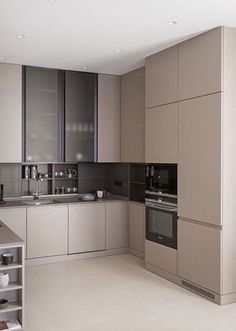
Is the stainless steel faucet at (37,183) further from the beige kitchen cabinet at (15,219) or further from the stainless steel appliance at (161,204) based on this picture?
the stainless steel appliance at (161,204)

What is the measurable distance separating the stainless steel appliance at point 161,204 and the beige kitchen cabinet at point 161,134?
0.12m

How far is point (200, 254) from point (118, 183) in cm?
245

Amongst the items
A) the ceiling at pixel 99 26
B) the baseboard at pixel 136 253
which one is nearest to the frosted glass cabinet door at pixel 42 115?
the ceiling at pixel 99 26

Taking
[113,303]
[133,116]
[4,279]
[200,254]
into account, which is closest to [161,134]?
[133,116]

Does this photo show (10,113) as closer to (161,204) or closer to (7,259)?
(161,204)

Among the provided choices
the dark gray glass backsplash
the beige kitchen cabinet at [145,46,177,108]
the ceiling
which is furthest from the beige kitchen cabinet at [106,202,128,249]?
the ceiling

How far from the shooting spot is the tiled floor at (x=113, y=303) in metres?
3.31

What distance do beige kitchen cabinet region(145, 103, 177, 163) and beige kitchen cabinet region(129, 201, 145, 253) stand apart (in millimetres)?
919

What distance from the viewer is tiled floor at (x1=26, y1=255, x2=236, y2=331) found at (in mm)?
3309

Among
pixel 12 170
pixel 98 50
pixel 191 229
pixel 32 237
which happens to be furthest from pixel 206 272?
pixel 12 170

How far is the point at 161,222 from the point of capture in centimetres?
461

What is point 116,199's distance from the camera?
5859 mm

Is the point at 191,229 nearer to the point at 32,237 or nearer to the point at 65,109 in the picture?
the point at 32,237

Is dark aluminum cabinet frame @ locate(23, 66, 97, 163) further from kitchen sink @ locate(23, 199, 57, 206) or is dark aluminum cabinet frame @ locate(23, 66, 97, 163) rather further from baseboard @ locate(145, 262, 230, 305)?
baseboard @ locate(145, 262, 230, 305)
